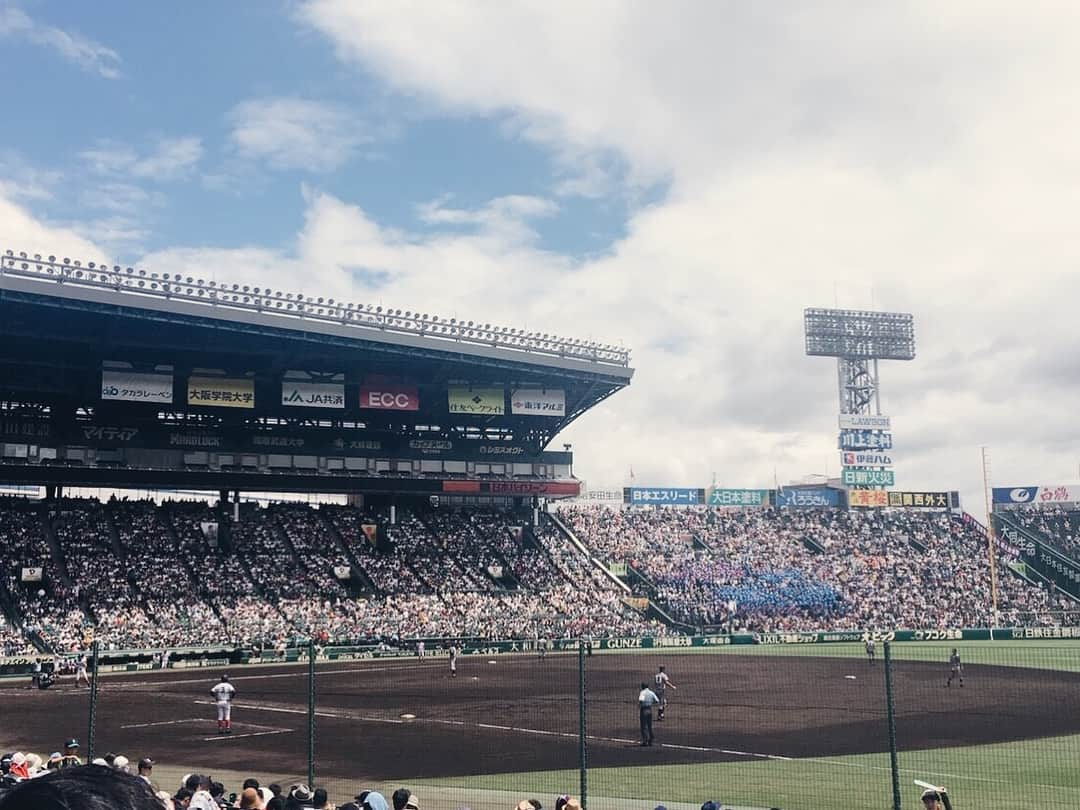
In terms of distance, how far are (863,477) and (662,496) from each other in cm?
2051

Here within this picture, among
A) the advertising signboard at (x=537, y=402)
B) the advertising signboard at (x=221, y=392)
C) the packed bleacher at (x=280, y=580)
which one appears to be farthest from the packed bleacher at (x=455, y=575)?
the advertising signboard at (x=537, y=402)

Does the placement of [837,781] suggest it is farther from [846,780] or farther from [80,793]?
[80,793]

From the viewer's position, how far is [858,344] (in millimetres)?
94438

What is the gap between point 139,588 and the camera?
55.1 metres

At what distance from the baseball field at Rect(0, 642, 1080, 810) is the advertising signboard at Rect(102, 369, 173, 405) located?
19.1 meters

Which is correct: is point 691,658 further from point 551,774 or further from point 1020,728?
point 551,774

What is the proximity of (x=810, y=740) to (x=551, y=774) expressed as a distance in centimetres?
778

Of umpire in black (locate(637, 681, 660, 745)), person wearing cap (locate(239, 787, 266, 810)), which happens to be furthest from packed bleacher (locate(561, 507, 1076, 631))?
person wearing cap (locate(239, 787, 266, 810))

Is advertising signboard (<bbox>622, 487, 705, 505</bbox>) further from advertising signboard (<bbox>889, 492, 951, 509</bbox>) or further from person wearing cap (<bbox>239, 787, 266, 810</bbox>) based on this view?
person wearing cap (<bbox>239, 787, 266, 810</bbox>)

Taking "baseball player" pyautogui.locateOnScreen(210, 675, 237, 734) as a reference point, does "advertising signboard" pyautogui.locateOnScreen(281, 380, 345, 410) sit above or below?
above

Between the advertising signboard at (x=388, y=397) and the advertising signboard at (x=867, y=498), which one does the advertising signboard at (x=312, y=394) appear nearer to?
the advertising signboard at (x=388, y=397)

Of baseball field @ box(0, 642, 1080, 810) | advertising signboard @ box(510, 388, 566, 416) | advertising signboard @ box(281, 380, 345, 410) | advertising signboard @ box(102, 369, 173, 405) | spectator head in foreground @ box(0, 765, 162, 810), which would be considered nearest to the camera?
spectator head in foreground @ box(0, 765, 162, 810)

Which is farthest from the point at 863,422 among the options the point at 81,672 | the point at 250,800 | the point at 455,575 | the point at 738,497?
the point at 250,800

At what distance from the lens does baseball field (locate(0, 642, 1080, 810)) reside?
18.9 m
